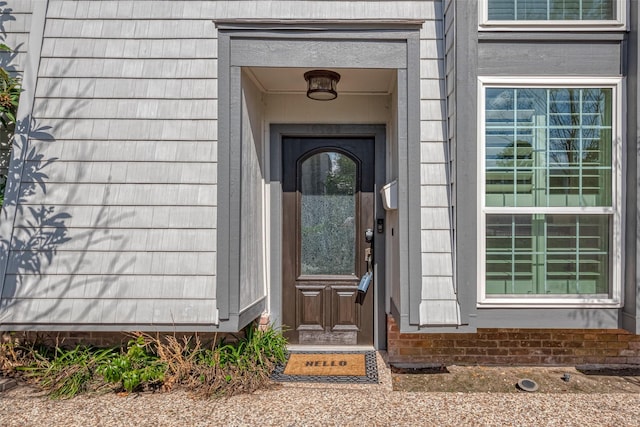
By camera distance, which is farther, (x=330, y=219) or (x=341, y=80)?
(x=330, y=219)

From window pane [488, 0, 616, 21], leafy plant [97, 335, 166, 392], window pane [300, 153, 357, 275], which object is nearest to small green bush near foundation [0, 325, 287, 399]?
leafy plant [97, 335, 166, 392]

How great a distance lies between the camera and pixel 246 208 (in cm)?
331

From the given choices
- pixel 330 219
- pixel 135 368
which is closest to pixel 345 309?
pixel 330 219

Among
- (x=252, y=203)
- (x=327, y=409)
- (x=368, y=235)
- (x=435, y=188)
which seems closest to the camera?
(x=327, y=409)

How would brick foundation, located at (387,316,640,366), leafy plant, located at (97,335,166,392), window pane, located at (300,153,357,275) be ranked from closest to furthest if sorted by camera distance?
1. leafy plant, located at (97,335,166,392)
2. brick foundation, located at (387,316,640,366)
3. window pane, located at (300,153,357,275)

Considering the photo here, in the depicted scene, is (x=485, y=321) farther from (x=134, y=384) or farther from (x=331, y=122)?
(x=134, y=384)

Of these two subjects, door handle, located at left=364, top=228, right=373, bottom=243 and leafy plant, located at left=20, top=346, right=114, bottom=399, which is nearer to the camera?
leafy plant, located at left=20, top=346, right=114, bottom=399

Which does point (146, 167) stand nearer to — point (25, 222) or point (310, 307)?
point (25, 222)

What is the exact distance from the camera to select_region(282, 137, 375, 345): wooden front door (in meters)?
3.97

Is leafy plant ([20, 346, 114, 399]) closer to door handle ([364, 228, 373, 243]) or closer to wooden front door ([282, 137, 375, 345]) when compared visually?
wooden front door ([282, 137, 375, 345])

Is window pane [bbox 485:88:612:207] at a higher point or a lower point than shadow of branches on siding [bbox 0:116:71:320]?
higher

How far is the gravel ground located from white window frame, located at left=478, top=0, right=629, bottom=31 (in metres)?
2.79

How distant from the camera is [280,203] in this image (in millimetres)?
3955

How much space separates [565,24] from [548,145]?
92cm
